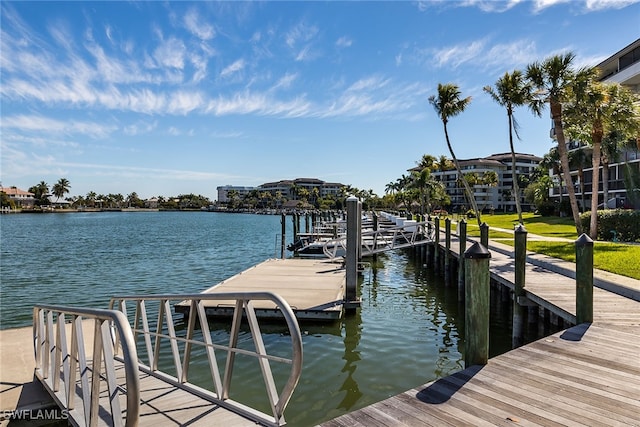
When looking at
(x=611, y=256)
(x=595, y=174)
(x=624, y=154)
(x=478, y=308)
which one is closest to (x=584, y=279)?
(x=478, y=308)

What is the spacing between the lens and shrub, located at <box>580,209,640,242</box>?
22766mm

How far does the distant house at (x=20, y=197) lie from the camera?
174050 millimetres

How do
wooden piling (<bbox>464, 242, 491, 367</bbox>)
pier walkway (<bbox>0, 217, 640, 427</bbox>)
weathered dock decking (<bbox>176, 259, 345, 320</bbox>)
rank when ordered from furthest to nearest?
weathered dock decking (<bbox>176, 259, 345, 320</bbox>) → wooden piling (<bbox>464, 242, 491, 367</bbox>) → pier walkway (<bbox>0, 217, 640, 427</bbox>)

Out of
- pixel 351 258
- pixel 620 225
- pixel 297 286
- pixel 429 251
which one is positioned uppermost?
pixel 620 225

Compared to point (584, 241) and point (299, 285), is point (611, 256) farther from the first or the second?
point (299, 285)

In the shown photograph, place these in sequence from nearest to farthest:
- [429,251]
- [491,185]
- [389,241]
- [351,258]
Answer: [351,258] < [429,251] < [389,241] < [491,185]

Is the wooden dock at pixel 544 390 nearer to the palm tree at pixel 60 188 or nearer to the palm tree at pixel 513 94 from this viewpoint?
the palm tree at pixel 513 94

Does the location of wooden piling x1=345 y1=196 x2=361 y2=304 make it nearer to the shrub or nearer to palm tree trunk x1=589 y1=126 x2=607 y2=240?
palm tree trunk x1=589 y1=126 x2=607 y2=240

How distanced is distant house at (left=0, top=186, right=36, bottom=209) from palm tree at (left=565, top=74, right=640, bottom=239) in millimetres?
201751

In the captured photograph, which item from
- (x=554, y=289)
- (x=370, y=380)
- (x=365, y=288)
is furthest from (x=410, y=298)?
(x=370, y=380)

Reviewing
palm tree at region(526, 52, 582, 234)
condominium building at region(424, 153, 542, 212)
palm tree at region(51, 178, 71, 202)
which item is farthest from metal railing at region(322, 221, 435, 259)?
palm tree at region(51, 178, 71, 202)

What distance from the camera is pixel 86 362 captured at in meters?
4.92

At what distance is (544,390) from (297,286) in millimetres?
10544

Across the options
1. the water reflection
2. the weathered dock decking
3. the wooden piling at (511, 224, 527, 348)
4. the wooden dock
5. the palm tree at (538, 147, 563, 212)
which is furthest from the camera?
the palm tree at (538, 147, 563, 212)
